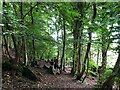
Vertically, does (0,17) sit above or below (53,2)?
below

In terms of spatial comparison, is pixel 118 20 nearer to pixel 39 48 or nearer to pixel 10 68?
pixel 10 68

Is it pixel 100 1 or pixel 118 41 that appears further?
pixel 100 1

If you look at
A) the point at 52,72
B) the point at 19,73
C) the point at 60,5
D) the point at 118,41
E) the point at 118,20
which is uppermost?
the point at 60,5

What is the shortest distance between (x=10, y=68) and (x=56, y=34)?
279 inches

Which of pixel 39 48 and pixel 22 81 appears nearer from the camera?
pixel 22 81

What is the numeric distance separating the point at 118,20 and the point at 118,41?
65 cm

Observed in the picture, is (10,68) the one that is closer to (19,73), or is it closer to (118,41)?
(19,73)

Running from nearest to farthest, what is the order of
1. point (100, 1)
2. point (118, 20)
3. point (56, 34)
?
point (118, 20) → point (100, 1) → point (56, 34)

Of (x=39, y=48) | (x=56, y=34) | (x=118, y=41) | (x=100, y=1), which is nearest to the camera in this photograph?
A: (x=118, y=41)

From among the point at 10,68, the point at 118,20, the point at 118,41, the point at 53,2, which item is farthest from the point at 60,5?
the point at 118,20

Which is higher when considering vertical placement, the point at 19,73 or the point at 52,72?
the point at 19,73

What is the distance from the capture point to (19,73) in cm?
608

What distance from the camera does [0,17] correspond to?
322 centimetres

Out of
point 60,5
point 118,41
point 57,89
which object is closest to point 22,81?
point 57,89
